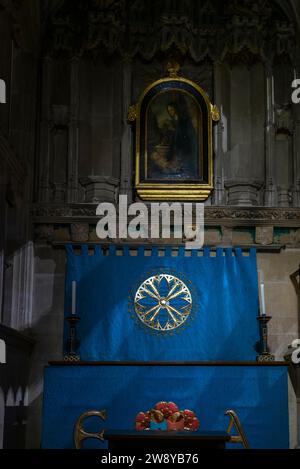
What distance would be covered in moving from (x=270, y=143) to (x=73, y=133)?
9.50ft

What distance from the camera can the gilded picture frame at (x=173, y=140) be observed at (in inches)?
466

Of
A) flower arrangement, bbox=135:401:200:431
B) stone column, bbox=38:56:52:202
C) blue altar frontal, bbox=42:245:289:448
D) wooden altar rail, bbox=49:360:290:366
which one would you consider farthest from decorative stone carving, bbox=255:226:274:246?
flower arrangement, bbox=135:401:200:431

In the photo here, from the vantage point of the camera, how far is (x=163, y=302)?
11219mm

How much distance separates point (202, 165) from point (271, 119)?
4.14 feet

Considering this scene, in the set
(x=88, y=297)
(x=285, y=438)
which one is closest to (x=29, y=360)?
(x=88, y=297)

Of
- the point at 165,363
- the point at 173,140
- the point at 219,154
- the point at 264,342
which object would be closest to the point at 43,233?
the point at 173,140

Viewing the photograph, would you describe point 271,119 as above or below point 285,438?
above

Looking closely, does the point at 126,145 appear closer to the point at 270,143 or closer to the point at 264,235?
the point at 270,143

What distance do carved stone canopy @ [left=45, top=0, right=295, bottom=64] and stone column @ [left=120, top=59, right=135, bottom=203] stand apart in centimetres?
29

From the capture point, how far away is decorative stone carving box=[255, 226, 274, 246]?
38.0 feet

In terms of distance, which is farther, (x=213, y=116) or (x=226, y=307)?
(x=213, y=116)

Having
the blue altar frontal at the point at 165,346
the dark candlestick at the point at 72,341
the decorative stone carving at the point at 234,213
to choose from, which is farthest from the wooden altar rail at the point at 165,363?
the decorative stone carving at the point at 234,213

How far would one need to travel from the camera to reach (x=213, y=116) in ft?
39.8
